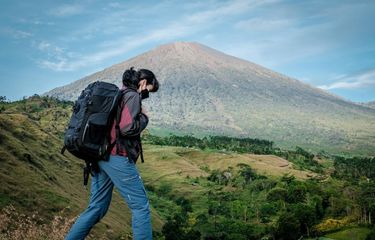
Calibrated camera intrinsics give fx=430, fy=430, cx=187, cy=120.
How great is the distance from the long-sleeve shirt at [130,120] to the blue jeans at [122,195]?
0.85ft

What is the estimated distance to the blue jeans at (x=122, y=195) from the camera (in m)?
6.80

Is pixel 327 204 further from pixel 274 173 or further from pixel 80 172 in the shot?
pixel 80 172

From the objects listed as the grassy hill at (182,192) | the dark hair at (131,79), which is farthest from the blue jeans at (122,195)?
the grassy hill at (182,192)

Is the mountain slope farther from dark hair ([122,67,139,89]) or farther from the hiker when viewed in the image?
dark hair ([122,67,139,89])

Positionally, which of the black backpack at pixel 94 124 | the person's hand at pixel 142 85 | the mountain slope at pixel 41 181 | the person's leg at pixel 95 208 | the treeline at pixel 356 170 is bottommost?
the treeline at pixel 356 170

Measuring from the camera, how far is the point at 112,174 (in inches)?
279

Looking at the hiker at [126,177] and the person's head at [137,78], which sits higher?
the person's head at [137,78]

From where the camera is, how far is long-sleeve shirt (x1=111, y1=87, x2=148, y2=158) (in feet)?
22.7

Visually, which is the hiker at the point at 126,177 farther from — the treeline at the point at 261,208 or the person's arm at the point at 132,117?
the treeline at the point at 261,208

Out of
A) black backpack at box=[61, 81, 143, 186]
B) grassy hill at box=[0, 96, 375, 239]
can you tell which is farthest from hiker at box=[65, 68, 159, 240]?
grassy hill at box=[0, 96, 375, 239]

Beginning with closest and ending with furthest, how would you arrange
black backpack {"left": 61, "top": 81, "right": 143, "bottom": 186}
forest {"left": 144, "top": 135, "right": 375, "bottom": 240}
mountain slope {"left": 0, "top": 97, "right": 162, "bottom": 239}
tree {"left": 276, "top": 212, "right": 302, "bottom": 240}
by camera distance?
Answer: black backpack {"left": 61, "top": 81, "right": 143, "bottom": 186}, mountain slope {"left": 0, "top": 97, "right": 162, "bottom": 239}, tree {"left": 276, "top": 212, "right": 302, "bottom": 240}, forest {"left": 144, "top": 135, "right": 375, "bottom": 240}

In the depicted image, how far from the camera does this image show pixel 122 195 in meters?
7.13

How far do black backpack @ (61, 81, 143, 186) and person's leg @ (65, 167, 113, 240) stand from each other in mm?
476

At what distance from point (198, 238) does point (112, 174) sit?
7599 cm
